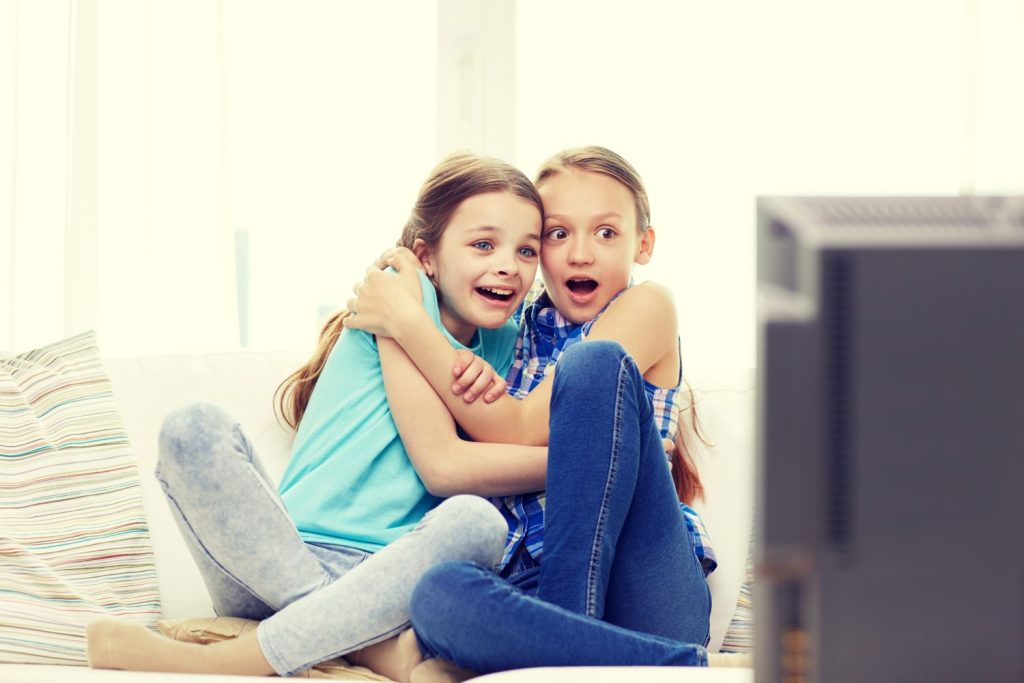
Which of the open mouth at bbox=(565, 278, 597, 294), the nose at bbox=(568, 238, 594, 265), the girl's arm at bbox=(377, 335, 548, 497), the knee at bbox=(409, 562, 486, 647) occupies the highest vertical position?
the nose at bbox=(568, 238, 594, 265)

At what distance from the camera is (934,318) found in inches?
18.6

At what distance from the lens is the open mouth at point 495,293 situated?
1.54m

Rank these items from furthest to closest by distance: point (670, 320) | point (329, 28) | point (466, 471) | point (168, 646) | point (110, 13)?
point (329, 28) < point (110, 13) < point (670, 320) < point (466, 471) < point (168, 646)

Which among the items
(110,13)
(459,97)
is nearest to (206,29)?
(110,13)

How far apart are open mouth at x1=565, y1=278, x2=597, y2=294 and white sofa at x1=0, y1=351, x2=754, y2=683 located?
0.25 meters

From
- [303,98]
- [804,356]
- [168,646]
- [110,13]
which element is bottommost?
[168,646]

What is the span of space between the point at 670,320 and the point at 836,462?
105 centimetres

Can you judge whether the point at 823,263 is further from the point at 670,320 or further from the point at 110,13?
the point at 110,13

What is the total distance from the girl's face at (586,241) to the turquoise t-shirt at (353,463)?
0.56 feet

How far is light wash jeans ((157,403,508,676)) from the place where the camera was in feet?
3.79

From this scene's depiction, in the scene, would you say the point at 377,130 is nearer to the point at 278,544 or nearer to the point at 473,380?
the point at 473,380

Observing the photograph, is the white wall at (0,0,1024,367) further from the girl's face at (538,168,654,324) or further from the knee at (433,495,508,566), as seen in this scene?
the knee at (433,495,508,566)

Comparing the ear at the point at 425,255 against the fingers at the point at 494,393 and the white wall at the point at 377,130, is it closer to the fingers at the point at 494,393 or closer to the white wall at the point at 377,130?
the fingers at the point at 494,393

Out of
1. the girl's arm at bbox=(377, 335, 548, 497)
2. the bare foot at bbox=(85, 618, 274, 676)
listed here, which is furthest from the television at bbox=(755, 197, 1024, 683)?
the girl's arm at bbox=(377, 335, 548, 497)
